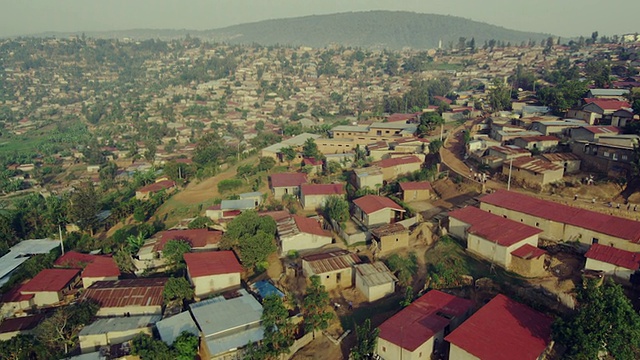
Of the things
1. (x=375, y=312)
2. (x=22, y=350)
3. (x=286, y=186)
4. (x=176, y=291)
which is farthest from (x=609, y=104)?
(x=22, y=350)

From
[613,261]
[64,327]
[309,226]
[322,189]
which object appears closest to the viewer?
[613,261]

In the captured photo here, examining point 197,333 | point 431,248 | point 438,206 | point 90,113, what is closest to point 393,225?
point 431,248

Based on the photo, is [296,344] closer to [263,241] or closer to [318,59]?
[263,241]

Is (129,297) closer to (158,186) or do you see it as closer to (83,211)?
(83,211)

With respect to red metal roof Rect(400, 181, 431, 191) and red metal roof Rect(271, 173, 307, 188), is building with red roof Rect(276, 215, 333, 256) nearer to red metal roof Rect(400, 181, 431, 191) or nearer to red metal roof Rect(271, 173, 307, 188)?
red metal roof Rect(400, 181, 431, 191)

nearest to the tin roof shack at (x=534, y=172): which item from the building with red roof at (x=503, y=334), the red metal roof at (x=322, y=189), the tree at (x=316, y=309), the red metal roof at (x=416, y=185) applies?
the red metal roof at (x=416, y=185)
